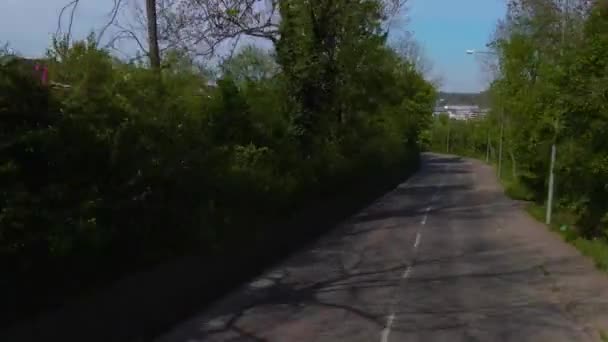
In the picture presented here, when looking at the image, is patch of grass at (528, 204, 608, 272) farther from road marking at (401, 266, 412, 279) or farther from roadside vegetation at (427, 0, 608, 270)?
road marking at (401, 266, 412, 279)

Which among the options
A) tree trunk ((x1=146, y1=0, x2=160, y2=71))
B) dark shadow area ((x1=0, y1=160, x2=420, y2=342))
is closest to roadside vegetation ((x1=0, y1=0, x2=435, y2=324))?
dark shadow area ((x1=0, y1=160, x2=420, y2=342))

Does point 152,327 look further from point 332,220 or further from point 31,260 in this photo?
point 332,220

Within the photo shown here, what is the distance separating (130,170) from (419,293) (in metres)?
6.43

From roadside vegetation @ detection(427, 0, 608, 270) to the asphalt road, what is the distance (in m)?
1.70

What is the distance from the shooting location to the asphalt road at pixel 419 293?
12.7 meters

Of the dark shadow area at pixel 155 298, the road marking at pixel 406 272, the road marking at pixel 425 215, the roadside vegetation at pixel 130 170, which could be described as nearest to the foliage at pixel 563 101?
the road marking at pixel 425 215

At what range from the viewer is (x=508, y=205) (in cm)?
4203

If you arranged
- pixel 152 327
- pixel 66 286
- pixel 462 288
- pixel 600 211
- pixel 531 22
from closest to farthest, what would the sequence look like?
pixel 66 286
pixel 152 327
pixel 462 288
pixel 600 211
pixel 531 22

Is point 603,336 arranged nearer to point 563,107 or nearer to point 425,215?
point 563,107

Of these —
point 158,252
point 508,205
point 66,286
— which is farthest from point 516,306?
point 508,205

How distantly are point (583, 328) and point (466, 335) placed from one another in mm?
2199

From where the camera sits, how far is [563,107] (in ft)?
74.9

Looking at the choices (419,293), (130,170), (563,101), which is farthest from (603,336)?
(563,101)

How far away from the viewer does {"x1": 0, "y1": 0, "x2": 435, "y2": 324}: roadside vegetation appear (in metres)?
9.70
